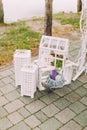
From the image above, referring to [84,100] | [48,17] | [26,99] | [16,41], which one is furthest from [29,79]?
[16,41]

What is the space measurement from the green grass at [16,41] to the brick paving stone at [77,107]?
6.22ft

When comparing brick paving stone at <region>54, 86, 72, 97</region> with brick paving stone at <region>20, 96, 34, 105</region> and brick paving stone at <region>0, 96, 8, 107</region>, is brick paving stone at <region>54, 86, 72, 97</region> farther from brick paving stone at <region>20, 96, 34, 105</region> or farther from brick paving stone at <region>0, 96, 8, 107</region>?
brick paving stone at <region>0, 96, 8, 107</region>

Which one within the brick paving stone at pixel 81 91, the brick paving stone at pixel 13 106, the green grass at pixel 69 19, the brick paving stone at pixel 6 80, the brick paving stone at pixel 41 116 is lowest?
the brick paving stone at pixel 41 116

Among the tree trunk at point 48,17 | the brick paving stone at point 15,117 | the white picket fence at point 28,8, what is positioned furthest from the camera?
the white picket fence at point 28,8

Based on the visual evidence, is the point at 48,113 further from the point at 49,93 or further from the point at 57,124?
the point at 49,93

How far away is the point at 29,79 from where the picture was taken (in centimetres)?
374

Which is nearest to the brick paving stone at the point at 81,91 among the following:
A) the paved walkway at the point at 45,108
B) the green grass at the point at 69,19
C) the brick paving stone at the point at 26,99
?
the paved walkway at the point at 45,108

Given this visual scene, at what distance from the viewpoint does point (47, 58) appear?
421cm

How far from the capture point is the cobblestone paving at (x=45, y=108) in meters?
3.35

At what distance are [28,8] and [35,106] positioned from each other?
22.3 ft

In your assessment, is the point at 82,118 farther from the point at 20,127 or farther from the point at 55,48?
the point at 55,48

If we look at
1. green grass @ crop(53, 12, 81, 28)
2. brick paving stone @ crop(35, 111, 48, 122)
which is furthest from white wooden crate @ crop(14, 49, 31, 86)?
green grass @ crop(53, 12, 81, 28)

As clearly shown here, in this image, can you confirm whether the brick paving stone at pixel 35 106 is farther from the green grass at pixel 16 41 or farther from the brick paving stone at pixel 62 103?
the green grass at pixel 16 41

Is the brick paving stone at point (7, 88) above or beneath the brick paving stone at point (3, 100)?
above
